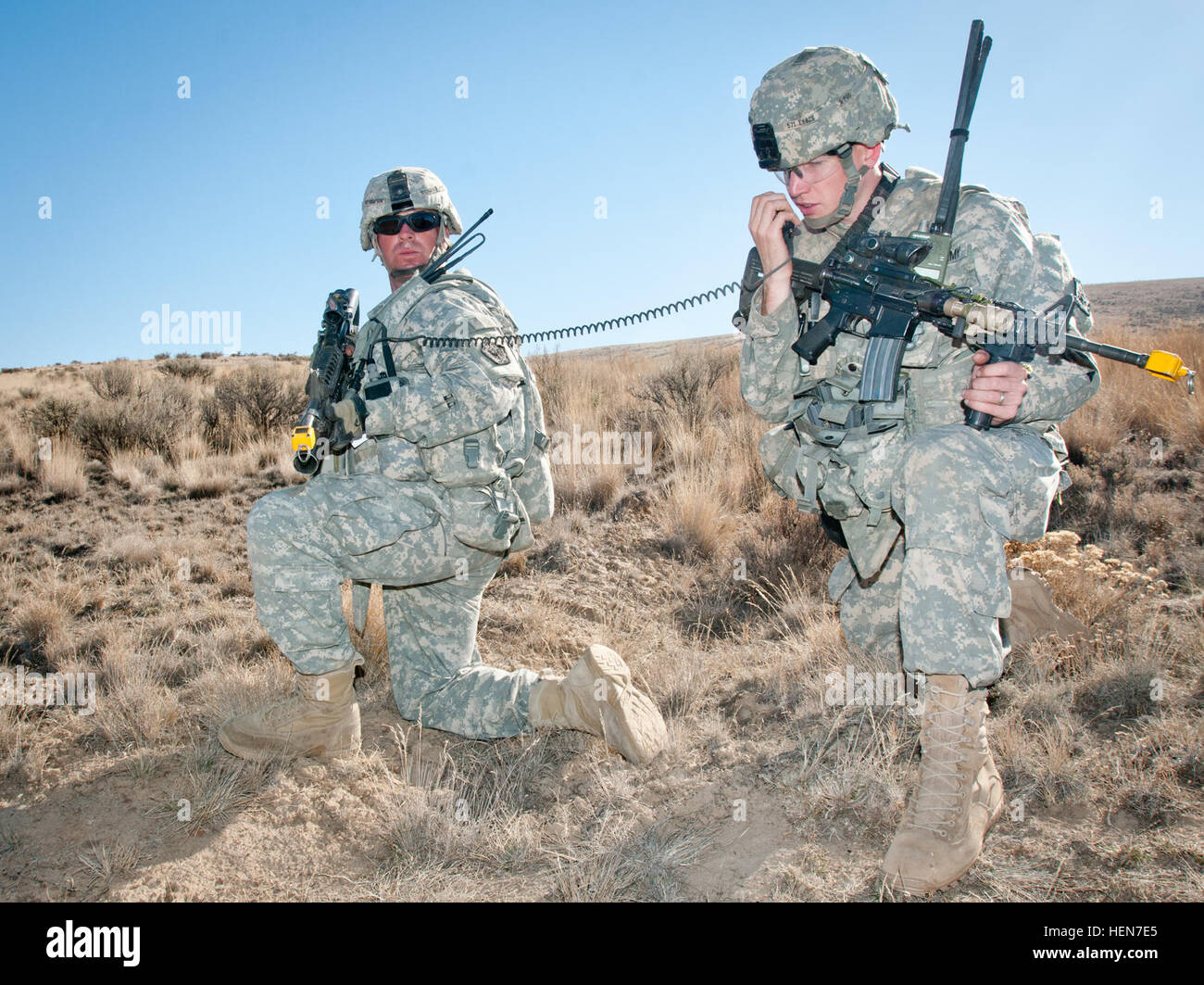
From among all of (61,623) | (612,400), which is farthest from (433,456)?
(612,400)

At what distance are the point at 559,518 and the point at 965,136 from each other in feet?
13.4

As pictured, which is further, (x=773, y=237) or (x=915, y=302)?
(x=773, y=237)

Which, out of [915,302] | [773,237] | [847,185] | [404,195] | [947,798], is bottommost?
[947,798]

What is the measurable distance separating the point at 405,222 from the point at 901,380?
7.85 ft

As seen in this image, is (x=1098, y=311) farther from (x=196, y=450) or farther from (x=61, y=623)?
(x=61, y=623)

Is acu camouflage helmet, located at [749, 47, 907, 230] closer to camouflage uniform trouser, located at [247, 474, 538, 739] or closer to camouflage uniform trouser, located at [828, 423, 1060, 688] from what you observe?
camouflage uniform trouser, located at [828, 423, 1060, 688]

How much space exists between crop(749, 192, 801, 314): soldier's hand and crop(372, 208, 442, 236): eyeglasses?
5.28 feet

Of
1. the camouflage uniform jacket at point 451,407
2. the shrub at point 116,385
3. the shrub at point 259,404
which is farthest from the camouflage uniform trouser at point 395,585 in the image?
the shrub at point 116,385

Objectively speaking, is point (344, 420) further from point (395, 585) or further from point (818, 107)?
Result: point (818, 107)

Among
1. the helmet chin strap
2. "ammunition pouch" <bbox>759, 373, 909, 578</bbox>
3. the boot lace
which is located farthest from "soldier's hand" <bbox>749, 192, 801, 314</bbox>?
the boot lace

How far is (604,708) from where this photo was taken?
10.5 feet

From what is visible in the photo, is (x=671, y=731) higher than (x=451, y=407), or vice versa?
(x=451, y=407)

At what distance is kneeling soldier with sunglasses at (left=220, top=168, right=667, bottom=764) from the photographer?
10.6 feet

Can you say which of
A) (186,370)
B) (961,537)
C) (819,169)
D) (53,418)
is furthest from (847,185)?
(186,370)
